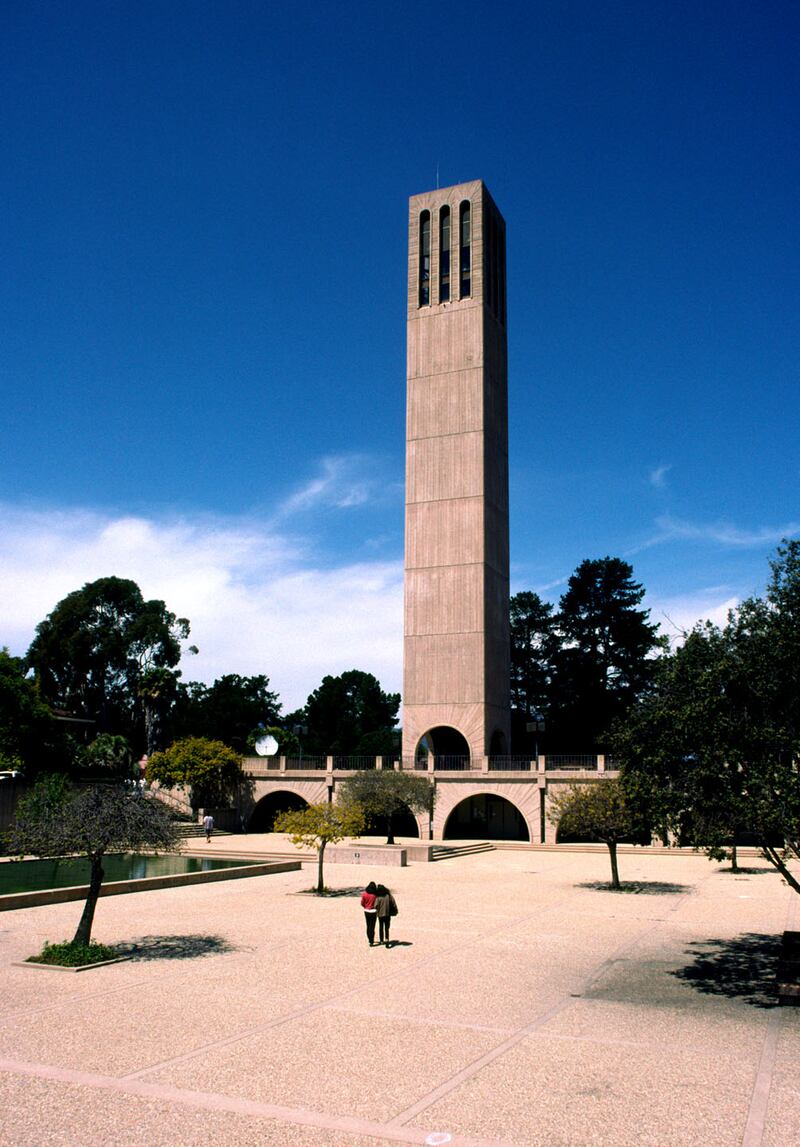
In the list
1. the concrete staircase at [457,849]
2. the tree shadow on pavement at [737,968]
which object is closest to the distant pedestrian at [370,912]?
the tree shadow on pavement at [737,968]

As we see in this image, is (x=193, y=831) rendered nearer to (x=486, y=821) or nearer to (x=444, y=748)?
(x=444, y=748)

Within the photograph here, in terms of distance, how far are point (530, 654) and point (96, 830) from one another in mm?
63427

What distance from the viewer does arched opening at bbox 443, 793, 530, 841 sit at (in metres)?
51.3

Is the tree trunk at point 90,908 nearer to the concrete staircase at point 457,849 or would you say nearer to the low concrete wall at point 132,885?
the low concrete wall at point 132,885

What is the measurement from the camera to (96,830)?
14.7 m

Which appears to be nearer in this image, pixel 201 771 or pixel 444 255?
pixel 201 771

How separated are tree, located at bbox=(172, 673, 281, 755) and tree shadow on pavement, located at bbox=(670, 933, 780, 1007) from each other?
52.2 m

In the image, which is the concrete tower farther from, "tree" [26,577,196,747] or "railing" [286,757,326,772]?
"tree" [26,577,196,747]

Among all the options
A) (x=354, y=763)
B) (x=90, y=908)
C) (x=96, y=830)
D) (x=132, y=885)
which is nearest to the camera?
(x=96, y=830)

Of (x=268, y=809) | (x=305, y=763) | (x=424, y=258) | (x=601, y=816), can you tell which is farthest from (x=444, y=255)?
(x=601, y=816)

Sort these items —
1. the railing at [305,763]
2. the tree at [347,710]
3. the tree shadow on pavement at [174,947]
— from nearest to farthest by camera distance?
1. the tree shadow on pavement at [174,947]
2. the railing at [305,763]
3. the tree at [347,710]

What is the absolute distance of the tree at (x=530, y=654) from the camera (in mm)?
75125

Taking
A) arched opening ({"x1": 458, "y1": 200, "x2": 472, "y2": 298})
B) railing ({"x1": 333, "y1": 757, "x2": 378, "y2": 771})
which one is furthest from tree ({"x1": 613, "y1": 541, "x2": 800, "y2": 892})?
arched opening ({"x1": 458, "y1": 200, "x2": 472, "y2": 298})

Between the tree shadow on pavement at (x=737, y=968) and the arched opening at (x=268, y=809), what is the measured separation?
39.0 meters
